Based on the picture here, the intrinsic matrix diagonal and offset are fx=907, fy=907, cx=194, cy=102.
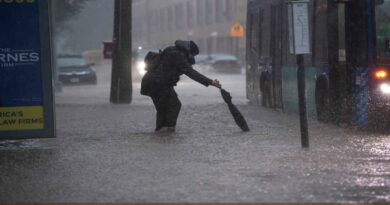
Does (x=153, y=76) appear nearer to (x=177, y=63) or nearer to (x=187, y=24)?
(x=177, y=63)

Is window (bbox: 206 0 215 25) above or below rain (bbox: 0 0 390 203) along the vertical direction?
above

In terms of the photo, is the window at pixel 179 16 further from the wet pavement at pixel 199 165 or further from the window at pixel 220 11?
the wet pavement at pixel 199 165

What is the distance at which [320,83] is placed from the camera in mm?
16609

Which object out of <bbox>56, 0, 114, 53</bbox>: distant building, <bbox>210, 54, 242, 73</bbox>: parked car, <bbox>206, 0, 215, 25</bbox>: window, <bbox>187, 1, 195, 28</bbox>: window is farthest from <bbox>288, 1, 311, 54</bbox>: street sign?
<bbox>187, 1, 195, 28</bbox>: window

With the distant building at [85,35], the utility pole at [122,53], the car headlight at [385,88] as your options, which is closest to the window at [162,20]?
the distant building at [85,35]

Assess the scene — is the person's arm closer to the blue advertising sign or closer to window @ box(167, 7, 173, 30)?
the blue advertising sign

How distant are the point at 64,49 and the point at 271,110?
70.6m

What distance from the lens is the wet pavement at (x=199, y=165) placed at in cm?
897

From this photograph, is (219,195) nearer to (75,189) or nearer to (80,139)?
(75,189)

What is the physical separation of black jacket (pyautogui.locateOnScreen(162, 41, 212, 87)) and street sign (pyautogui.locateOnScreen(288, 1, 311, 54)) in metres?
2.69

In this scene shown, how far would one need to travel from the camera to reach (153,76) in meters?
15.2

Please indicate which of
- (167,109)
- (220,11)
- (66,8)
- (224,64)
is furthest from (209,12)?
(167,109)

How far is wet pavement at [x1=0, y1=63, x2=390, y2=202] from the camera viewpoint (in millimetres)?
8969

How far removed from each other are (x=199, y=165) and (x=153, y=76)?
4.45 m
